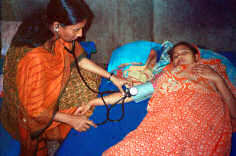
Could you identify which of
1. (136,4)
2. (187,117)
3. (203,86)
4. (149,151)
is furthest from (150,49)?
(149,151)

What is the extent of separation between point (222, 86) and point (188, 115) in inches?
12.7

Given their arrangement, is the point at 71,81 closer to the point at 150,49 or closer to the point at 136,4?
the point at 150,49

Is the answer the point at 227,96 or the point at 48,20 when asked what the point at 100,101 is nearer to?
the point at 48,20

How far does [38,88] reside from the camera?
0.90 m

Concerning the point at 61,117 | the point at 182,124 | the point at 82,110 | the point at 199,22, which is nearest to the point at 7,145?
the point at 61,117

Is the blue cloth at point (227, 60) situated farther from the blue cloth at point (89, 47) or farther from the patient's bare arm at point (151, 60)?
the blue cloth at point (89, 47)

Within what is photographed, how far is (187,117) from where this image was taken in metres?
0.95

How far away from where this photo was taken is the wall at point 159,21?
4.83ft

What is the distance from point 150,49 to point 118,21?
0.50 m

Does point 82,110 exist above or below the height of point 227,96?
below

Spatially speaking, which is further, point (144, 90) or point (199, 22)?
point (199, 22)

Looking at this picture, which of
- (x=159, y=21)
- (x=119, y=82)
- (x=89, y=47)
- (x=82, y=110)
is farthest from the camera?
(x=89, y=47)

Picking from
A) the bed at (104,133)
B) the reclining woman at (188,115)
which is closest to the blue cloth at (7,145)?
the bed at (104,133)

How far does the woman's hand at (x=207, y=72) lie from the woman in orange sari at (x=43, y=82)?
0.82 meters
